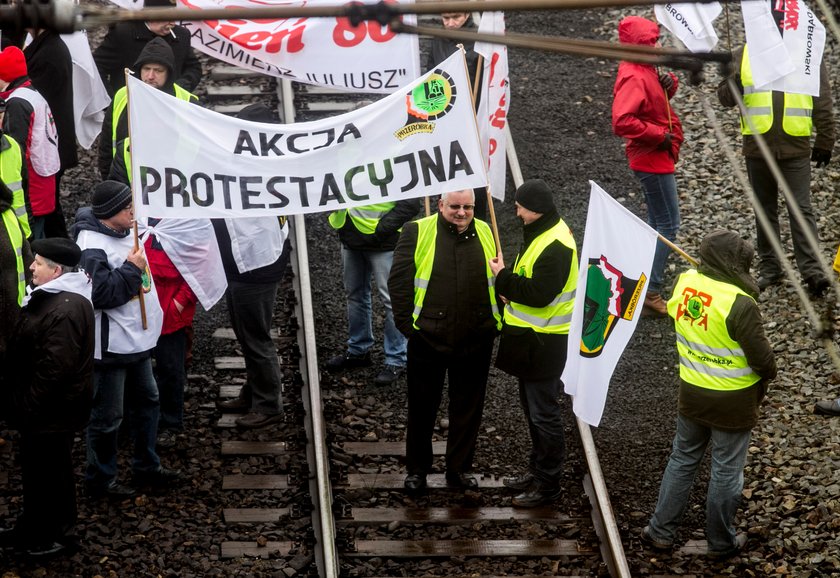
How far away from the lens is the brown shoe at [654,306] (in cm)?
1034

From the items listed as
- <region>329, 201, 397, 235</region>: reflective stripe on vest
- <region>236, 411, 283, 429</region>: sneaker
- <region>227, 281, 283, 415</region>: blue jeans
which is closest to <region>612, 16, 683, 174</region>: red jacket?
<region>329, 201, 397, 235</region>: reflective stripe on vest

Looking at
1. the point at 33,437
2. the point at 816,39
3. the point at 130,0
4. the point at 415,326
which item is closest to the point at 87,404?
the point at 33,437

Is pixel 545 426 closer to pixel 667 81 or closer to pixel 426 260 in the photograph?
pixel 426 260

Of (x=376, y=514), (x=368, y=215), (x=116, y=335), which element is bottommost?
→ (x=376, y=514)

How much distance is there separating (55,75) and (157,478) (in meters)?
3.65

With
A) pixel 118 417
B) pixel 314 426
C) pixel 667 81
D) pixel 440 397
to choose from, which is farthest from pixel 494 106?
pixel 118 417

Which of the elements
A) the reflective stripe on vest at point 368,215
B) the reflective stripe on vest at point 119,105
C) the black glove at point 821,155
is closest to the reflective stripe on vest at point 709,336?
the reflective stripe on vest at point 368,215

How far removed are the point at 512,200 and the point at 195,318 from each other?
326 cm

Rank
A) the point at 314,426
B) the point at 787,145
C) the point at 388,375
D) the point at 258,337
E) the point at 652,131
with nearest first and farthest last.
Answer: the point at 314,426, the point at 258,337, the point at 388,375, the point at 652,131, the point at 787,145

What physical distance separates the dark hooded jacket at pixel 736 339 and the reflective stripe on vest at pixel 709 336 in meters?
0.04

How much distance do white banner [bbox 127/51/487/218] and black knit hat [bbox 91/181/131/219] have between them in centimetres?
21

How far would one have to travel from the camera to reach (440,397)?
8211 millimetres

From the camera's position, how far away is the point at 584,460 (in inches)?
338

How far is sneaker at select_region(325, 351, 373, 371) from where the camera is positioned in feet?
31.2
